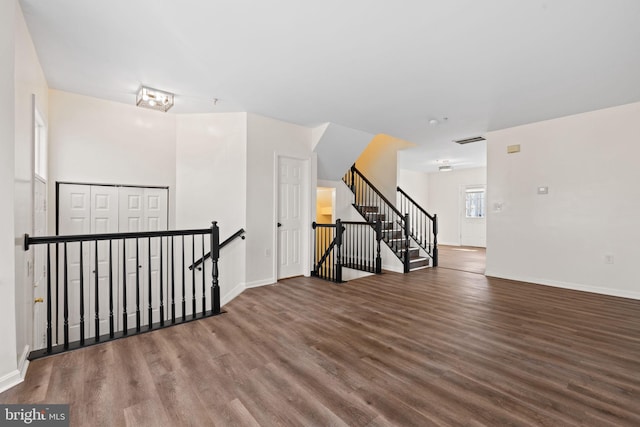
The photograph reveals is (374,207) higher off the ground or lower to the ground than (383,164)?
lower


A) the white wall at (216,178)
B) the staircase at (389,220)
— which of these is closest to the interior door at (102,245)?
the white wall at (216,178)

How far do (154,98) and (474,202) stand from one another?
9.73 meters

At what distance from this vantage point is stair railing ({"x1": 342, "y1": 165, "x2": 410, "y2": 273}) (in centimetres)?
611

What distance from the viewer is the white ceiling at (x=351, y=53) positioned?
212 centimetres

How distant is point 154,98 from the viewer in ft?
11.6

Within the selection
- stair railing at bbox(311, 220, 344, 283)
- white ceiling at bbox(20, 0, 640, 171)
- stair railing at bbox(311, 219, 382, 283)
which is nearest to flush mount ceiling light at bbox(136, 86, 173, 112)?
white ceiling at bbox(20, 0, 640, 171)

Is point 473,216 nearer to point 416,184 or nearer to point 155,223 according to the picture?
point 416,184

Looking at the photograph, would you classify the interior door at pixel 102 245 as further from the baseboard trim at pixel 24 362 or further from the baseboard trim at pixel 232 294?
the baseboard trim at pixel 24 362

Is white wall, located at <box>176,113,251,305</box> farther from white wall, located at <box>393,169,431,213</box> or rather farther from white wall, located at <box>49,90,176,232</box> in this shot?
white wall, located at <box>393,169,431,213</box>

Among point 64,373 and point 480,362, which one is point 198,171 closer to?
point 64,373

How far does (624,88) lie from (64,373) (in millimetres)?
6255

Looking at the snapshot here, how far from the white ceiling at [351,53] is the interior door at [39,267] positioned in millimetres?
1369

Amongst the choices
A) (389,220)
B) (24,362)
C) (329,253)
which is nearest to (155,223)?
(24,362)

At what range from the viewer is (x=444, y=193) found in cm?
1051
